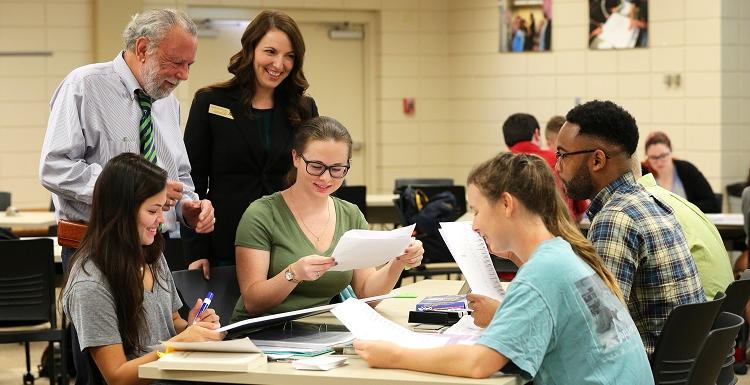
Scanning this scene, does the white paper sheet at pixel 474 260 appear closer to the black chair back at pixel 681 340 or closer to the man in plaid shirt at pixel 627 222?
the man in plaid shirt at pixel 627 222

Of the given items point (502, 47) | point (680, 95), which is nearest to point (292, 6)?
point (502, 47)

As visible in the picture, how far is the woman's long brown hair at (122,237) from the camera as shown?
2859 mm

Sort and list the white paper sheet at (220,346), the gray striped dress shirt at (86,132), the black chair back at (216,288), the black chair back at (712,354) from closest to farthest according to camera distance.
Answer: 1. the white paper sheet at (220,346)
2. the black chair back at (712,354)
3. the gray striped dress shirt at (86,132)
4. the black chair back at (216,288)

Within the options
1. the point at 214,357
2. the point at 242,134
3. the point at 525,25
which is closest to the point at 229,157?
the point at 242,134

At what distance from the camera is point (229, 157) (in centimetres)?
410

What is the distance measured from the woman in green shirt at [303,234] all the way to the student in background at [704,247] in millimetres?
804

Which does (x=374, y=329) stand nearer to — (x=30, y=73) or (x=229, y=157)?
(x=229, y=157)

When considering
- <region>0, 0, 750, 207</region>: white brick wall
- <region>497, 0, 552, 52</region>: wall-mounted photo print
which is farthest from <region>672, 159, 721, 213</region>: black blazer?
<region>497, 0, 552, 52</region>: wall-mounted photo print

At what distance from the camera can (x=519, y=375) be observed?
247cm

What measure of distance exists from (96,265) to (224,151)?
4.23 ft

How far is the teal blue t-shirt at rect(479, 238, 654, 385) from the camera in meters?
2.36

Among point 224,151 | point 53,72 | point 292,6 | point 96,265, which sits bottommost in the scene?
point 96,265

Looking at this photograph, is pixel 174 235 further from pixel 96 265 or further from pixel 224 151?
pixel 96 265

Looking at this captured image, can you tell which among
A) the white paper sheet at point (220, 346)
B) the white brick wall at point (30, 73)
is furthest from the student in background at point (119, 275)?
the white brick wall at point (30, 73)
